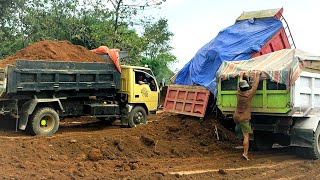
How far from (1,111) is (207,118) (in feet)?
19.2

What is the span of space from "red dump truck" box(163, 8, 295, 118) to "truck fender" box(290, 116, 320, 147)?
10.4 feet

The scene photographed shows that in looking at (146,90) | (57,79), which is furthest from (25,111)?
(146,90)

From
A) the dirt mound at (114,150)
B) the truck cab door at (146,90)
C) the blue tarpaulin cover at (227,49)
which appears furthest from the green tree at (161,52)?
the dirt mound at (114,150)

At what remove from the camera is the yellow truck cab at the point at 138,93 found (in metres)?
14.9

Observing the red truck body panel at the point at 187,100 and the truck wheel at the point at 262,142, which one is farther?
the red truck body panel at the point at 187,100

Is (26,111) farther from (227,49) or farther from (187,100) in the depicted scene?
(227,49)

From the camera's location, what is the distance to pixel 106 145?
10.1 metres

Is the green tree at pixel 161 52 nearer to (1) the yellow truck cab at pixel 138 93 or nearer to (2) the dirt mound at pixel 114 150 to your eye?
(1) the yellow truck cab at pixel 138 93

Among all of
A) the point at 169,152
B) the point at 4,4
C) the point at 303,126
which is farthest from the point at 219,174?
the point at 4,4

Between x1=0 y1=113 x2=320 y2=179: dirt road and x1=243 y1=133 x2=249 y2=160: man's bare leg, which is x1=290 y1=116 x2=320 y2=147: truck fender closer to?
x1=0 y1=113 x2=320 y2=179: dirt road

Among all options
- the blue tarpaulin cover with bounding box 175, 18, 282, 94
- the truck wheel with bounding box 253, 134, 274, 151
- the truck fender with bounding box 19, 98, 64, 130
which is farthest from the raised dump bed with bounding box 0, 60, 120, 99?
the truck wheel with bounding box 253, 134, 274, 151

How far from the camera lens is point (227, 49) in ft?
44.4

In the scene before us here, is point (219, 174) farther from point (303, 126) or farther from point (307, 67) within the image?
point (307, 67)

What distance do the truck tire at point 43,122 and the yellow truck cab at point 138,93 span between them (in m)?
2.94
